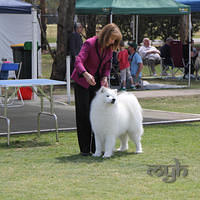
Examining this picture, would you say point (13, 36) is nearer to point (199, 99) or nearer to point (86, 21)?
point (86, 21)

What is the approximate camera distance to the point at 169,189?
5.88m

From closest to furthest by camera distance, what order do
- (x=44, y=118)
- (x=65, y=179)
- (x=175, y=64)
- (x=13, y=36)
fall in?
(x=65, y=179) → (x=44, y=118) → (x=175, y=64) → (x=13, y=36)

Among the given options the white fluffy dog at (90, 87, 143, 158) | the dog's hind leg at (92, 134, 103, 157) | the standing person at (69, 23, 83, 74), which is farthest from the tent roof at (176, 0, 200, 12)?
the dog's hind leg at (92, 134, 103, 157)

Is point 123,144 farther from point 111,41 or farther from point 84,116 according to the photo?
point 111,41

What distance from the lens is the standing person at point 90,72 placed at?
746 cm

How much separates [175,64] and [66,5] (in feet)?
15.8

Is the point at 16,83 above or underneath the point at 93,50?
underneath

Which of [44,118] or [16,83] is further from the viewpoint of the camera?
[44,118]

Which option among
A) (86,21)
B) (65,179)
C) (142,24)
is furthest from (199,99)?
(142,24)

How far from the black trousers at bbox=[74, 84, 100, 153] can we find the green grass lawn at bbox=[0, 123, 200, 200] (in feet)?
0.71

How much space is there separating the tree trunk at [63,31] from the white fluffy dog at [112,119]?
1083 cm

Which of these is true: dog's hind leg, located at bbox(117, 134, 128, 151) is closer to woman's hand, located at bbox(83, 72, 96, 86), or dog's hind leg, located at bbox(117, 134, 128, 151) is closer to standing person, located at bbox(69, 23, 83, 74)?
woman's hand, located at bbox(83, 72, 96, 86)

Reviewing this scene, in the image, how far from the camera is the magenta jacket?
7.57 metres

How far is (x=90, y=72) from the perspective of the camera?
25.2 ft
